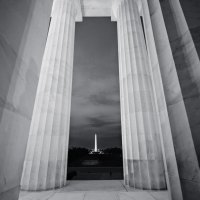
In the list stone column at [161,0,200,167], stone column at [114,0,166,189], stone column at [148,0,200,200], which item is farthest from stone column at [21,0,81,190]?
stone column at [161,0,200,167]

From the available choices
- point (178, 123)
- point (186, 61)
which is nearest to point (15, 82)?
point (178, 123)

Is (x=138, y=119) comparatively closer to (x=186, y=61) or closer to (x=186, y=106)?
(x=186, y=61)

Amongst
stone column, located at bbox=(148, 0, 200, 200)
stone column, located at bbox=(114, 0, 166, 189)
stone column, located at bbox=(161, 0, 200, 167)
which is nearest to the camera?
stone column, located at bbox=(148, 0, 200, 200)

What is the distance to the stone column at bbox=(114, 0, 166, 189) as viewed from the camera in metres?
23.9

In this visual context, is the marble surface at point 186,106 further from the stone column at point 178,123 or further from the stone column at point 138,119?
the stone column at point 138,119

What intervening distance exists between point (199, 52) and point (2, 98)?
10.8 metres

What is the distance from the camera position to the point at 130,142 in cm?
2712

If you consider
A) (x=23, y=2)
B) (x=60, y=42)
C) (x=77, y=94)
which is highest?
(x=77, y=94)

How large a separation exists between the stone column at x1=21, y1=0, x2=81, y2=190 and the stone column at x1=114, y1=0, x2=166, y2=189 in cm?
1300

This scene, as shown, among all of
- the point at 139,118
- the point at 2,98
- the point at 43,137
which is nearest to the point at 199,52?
the point at 2,98

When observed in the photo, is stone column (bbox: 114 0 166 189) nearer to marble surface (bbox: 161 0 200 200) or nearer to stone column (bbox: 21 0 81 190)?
stone column (bbox: 21 0 81 190)

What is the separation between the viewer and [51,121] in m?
26.5

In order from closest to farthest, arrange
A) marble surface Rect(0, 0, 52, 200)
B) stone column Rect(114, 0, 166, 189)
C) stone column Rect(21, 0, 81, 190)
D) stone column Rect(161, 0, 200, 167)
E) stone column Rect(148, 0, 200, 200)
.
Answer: marble surface Rect(0, 0, 52, 200)
stone column Rect(148, 0, 200, 200)
stone column Rect(161, 0, 200, 167)
stone column Rect(21, 0, 81, 190)
stone column Rect(114, 0, 166, 189)

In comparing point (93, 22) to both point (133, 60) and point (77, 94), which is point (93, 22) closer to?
point (77, 94)
